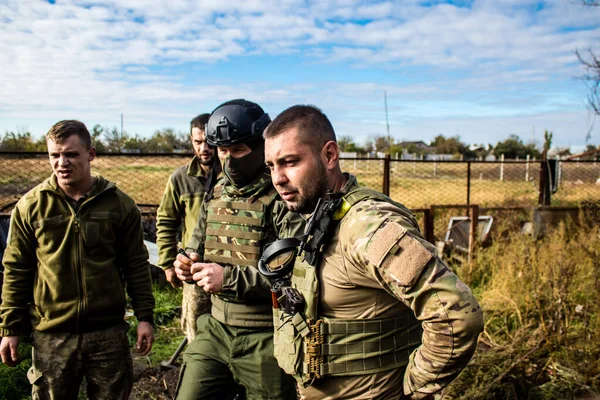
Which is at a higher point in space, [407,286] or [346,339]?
[407,286]

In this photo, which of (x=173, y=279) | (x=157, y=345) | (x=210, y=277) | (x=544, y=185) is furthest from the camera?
(x=544, y=185)

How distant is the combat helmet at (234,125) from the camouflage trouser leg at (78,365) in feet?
4.31

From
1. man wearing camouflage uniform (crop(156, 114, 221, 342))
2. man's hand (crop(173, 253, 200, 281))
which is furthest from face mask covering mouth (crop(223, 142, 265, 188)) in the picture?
man wearing camouflage uniform (crop(156, 114, 221, 342))

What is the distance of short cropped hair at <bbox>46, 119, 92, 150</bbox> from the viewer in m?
2.78

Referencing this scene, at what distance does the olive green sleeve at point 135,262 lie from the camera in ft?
9.94

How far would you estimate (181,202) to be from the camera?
13.1 ft

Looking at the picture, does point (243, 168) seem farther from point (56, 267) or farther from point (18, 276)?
point (18, 276)

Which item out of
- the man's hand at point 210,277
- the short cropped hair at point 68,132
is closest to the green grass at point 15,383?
the short cropped hair at point 68,132

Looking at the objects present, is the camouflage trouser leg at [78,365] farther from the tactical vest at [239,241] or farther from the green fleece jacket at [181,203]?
the green fleece jacket at [181,203]

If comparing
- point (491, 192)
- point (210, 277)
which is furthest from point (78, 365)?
Answer: point (491, 192)

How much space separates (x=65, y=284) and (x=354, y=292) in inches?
73.5

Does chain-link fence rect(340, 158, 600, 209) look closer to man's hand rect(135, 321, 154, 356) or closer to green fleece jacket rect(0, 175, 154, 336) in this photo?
man's hand rect(135, 321, 154, 356)

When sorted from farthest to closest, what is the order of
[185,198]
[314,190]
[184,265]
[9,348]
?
[185,198]
[9,348]
[184,265]
[314,190]

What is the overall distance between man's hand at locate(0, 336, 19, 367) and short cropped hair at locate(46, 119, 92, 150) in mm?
1148
